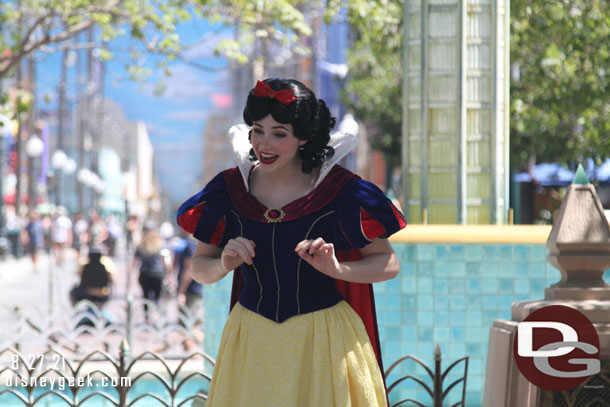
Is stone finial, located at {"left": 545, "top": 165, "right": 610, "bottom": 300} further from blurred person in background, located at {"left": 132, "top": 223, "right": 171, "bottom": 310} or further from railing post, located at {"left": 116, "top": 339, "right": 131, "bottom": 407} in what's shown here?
blurred person in background, located at {"left": 132, "top": 223, "right": 171, "bottom": 310}

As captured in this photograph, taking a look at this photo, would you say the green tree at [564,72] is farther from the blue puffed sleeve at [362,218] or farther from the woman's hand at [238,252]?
the woman's hand at [238,252]

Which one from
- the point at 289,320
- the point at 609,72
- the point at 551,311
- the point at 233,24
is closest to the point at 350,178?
the point at 289,320

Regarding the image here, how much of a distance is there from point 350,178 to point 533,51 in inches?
507

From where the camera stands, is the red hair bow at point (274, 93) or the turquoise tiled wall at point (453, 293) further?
the turquoise tiled wall at point (453, 293)

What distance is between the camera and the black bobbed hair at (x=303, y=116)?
11.5 feet

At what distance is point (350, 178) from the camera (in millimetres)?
3570

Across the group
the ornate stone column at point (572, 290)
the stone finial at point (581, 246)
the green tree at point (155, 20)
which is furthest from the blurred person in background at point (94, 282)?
the stone finial at point (581, 246)

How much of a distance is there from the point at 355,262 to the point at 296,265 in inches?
8.4

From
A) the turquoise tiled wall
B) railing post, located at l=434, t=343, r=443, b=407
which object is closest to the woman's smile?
railing post, located at l=434, t=343, r=443, b=407

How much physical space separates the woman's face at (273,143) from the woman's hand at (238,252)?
1.02 ft

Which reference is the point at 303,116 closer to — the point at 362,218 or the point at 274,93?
the point at 274,93

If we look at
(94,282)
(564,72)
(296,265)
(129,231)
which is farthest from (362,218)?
(564,72)

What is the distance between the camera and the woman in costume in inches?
137

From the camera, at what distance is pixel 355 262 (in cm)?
351
